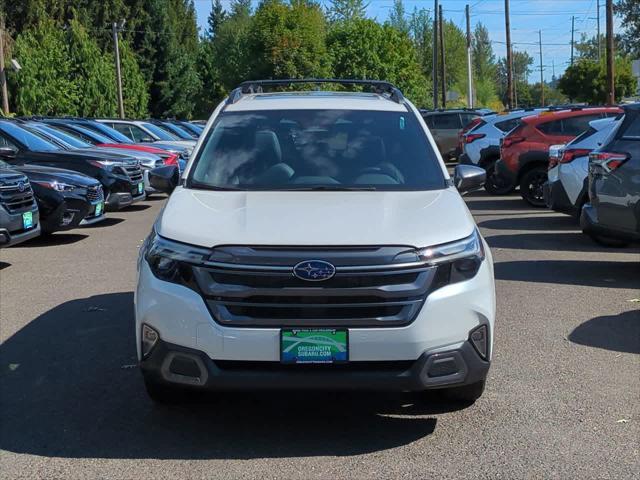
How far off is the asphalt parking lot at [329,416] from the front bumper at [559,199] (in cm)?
404

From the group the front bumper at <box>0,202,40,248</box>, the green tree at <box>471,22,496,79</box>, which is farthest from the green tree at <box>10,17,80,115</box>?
the green tree at <box>471,22,496,79</box>

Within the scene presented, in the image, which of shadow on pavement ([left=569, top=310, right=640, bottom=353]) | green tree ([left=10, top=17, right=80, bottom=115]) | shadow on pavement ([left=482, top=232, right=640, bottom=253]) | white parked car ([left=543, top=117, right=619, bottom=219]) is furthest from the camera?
green tree ([left=10, top=17, right=80, bottom=115])

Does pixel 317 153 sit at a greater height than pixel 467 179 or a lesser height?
greater

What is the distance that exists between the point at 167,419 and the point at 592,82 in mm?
73576

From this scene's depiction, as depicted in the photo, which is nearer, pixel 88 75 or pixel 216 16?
pixel 88 75

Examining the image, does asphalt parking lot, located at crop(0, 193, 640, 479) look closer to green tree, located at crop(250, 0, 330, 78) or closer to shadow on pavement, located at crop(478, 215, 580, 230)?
shadow on pavement, located at crop(478, 215, 580, 230)

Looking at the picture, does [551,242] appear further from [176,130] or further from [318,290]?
[176,130]

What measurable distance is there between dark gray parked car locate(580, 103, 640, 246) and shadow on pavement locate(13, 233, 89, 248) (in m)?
7.26

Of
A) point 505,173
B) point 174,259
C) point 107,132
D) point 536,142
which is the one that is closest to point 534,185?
point 505,173

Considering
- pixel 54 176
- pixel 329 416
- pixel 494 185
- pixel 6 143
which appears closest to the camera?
pixel 329 416

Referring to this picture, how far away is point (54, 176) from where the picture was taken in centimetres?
1247

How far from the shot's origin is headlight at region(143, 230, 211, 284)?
4.52 meters

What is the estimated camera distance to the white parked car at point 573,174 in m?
11.9

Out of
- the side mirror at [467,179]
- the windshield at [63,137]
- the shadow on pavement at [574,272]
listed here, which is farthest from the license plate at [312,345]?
the windshield at [63,137]
